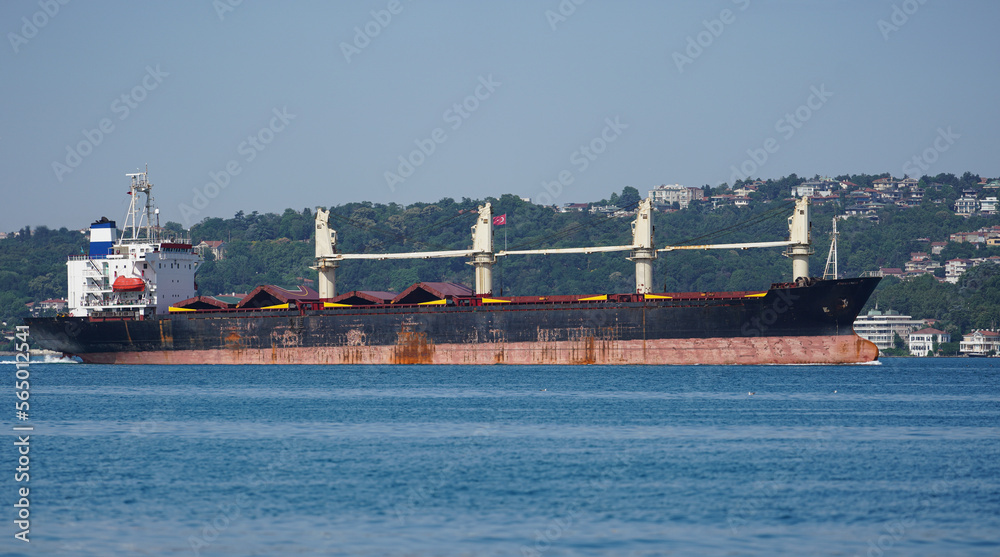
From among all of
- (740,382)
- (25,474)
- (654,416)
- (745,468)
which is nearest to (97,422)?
(25,474)

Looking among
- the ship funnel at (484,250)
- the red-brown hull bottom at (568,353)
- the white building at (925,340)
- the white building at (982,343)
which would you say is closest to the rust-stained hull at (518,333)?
the red-brown hull bottom at (568,353)

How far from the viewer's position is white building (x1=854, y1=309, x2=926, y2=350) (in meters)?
127

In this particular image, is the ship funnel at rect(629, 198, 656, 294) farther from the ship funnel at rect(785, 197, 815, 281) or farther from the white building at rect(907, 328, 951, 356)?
the white building at rect(907, 328, 951, 356)

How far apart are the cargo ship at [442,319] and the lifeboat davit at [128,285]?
81mm

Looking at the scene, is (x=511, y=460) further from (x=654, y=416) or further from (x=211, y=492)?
(x=654, y=416)

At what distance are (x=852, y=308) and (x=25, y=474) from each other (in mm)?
38710

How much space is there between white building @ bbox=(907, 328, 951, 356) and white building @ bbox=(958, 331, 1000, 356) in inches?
148

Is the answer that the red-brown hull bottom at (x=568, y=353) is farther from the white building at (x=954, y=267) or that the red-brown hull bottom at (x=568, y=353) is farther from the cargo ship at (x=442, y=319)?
the white building at (x=954, y=267)

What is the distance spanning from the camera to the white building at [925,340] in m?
120

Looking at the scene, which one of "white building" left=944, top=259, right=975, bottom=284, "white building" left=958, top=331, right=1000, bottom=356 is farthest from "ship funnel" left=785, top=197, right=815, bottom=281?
"white building" left=944, top=259, right=975, bottom=284

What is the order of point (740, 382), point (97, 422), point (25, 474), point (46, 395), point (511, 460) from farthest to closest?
point (740, 382) < point (46, 395) < point (97, 422) < point (511, 460) < point (25, 474)

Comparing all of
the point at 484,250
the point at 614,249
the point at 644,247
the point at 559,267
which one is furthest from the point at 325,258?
the point at 559,267

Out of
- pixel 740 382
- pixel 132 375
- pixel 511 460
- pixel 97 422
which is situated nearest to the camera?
pixel 511 460

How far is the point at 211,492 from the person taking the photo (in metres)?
21.7
